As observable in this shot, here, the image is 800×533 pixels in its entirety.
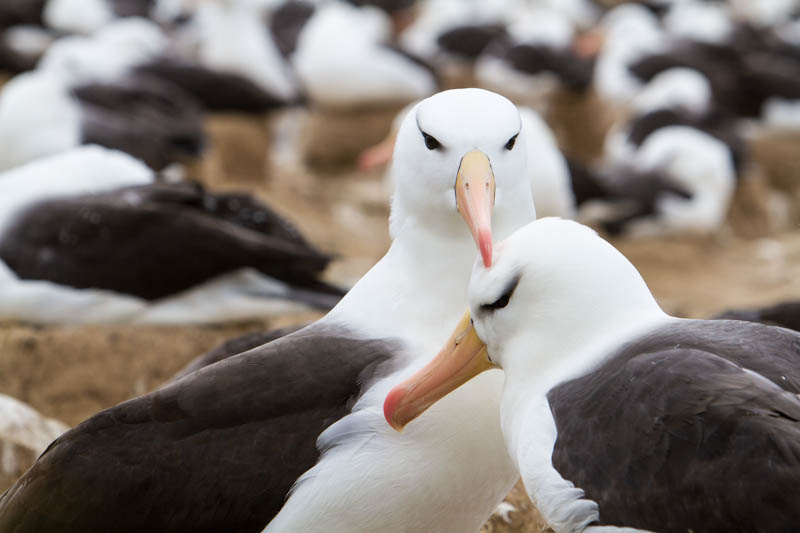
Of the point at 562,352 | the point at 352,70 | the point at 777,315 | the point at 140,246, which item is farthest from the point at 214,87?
the point at 562,352

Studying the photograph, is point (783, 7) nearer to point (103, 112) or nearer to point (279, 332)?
point (103, 112)

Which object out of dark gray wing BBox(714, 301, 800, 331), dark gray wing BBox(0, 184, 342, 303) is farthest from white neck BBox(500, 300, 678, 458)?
dark gray wing BBox(0, 184, 342, 303)

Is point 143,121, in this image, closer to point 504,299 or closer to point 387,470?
point 387,470

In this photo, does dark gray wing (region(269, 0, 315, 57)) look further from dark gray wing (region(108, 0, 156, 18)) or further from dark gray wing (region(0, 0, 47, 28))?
dark gray wing (region(0, 0, 47, 28))

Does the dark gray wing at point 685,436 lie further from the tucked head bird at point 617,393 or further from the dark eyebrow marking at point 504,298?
the dark eyebrow marking at point 504,298

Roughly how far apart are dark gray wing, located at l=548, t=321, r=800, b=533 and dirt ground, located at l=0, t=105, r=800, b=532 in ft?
4.37

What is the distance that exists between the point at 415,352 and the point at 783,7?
25830mm

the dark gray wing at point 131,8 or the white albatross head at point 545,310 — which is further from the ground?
the white albatross head at point 545,310

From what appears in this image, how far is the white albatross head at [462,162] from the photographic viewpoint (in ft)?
11.9

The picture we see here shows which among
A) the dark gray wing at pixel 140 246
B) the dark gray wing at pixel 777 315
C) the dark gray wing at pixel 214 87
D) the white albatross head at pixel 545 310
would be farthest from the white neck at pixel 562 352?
the dark gray wing at pixel 214 87

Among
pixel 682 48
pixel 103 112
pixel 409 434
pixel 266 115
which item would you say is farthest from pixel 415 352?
pixel 682 48

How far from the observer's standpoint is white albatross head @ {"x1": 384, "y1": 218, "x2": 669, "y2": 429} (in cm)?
318

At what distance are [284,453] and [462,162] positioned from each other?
96cm

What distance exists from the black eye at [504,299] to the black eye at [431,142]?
2.05 ft
